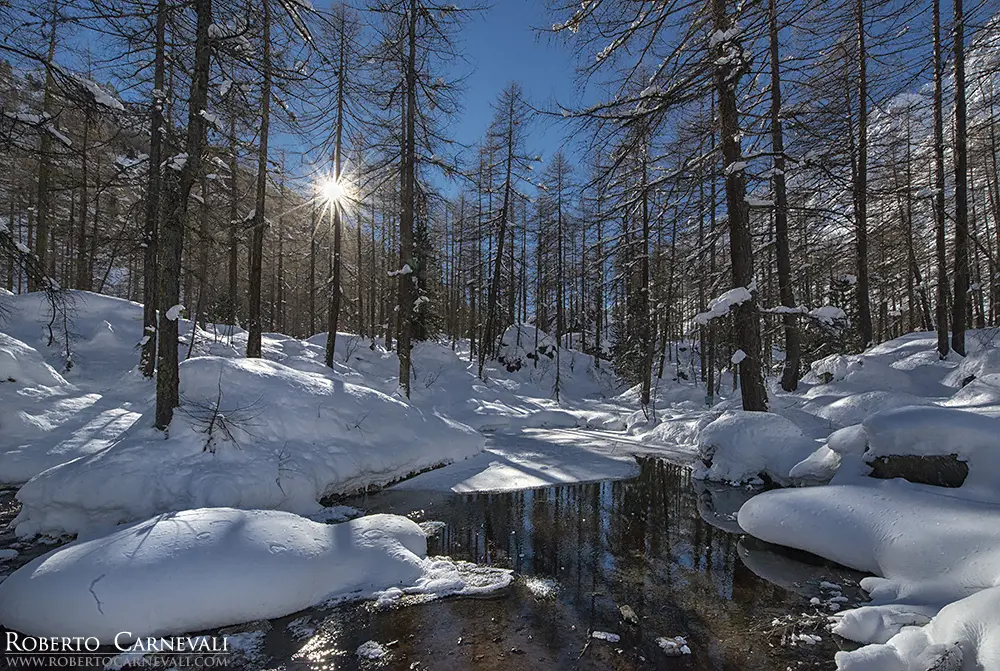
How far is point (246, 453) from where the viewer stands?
21.0 feet

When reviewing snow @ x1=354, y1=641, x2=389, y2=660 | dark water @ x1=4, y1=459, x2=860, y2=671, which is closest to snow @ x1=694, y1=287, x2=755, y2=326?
dark water @ x1=4, y1=459, x2=860, y2=671

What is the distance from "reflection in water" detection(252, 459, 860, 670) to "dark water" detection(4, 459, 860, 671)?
1cm

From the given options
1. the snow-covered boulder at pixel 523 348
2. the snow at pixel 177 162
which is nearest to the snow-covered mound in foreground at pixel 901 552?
the snow at pixel 177 162

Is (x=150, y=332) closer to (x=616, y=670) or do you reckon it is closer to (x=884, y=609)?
(x=616, y=670)

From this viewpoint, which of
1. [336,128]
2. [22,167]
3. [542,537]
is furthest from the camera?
[22,167]

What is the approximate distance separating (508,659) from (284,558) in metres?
2.20

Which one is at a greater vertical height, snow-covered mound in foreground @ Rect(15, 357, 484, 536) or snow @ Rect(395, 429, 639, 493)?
snow-covered mound in foreground @ Rect(15, 357, 484, 536)

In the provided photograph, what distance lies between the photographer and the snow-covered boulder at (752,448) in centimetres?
737

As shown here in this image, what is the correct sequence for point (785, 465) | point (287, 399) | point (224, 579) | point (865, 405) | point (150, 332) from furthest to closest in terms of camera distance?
point (150, 332) < point (865, 405) < point (287, 399) < point (785, 465) < point (224, 579)

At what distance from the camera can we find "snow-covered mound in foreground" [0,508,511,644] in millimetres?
3373

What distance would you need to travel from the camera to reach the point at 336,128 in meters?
14.4

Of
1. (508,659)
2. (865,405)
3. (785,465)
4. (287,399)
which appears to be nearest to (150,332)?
(287,399)

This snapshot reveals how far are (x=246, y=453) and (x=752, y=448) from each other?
8142mm

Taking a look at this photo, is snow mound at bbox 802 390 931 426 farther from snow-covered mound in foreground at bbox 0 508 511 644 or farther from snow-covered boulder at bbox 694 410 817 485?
snow-covered mound in foreground at bbox 0 508 511 644
